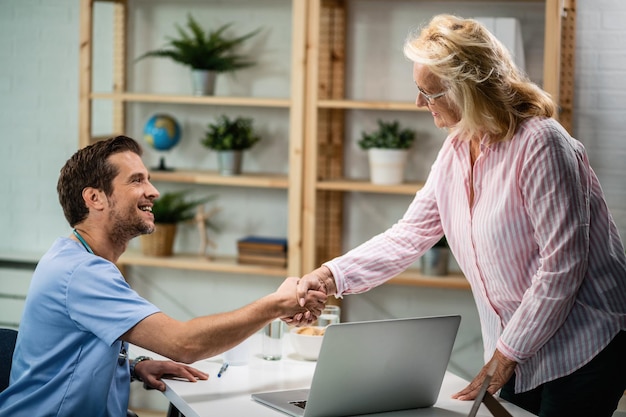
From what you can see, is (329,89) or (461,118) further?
(329,89)

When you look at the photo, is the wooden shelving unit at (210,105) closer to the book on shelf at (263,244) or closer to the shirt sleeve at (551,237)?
the book on shelf at (263,244)

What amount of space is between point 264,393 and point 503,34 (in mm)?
2275

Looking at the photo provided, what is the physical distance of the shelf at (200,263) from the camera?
4105mm

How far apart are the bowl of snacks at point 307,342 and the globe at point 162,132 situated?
86.3 inches

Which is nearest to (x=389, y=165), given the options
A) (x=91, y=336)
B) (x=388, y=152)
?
(x=388, y=152)

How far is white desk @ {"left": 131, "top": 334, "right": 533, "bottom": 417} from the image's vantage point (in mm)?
1869

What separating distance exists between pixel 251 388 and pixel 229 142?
7.34 feet

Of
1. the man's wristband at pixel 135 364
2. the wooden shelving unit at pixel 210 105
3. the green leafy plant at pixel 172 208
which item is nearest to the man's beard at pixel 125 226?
the man's wristband at pixel 135 364

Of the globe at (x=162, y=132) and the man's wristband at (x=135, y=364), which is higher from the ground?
the globe at (x=162, y=132)

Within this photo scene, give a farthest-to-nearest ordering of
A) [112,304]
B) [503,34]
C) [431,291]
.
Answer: [431,291] < [503,34] < [112,304]

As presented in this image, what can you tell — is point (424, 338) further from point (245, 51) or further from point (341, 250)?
point (245, 51)

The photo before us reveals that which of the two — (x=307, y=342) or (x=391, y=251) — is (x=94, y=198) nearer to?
(x=307, y=342)

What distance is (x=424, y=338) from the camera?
1.84 m


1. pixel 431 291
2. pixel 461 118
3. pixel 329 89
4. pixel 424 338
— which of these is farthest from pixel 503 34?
pixel 424 338
